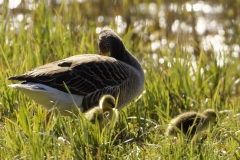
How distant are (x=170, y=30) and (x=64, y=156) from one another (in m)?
7.84

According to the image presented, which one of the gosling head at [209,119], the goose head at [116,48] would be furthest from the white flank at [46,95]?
the gosling head at [209,119]

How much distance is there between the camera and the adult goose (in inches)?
243

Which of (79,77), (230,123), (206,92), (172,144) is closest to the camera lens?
(172,144)

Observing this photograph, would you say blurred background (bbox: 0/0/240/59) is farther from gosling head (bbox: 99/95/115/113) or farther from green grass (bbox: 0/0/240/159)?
gosling head (bbox: 99/95/115/113)

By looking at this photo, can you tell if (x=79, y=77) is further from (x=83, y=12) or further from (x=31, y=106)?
(x=83, y=12)

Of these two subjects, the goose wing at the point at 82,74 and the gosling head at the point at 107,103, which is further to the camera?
the goose wing at the point at 82,74

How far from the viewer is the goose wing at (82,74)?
6.26 meters

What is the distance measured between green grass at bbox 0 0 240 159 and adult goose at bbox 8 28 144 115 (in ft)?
0.55

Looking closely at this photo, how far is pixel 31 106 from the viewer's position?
621 centimetres

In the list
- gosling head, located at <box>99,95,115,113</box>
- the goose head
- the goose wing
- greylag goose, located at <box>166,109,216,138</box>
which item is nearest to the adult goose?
the goose wing

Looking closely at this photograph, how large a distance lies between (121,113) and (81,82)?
530mm

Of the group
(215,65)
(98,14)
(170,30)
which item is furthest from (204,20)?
(215,65)

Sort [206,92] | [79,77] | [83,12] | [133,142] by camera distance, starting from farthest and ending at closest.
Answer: [83,12] → [206,92] → [79,77] → [133,142]

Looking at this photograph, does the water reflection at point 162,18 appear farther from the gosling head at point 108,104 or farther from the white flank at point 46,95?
the gosling head at point 108,104
